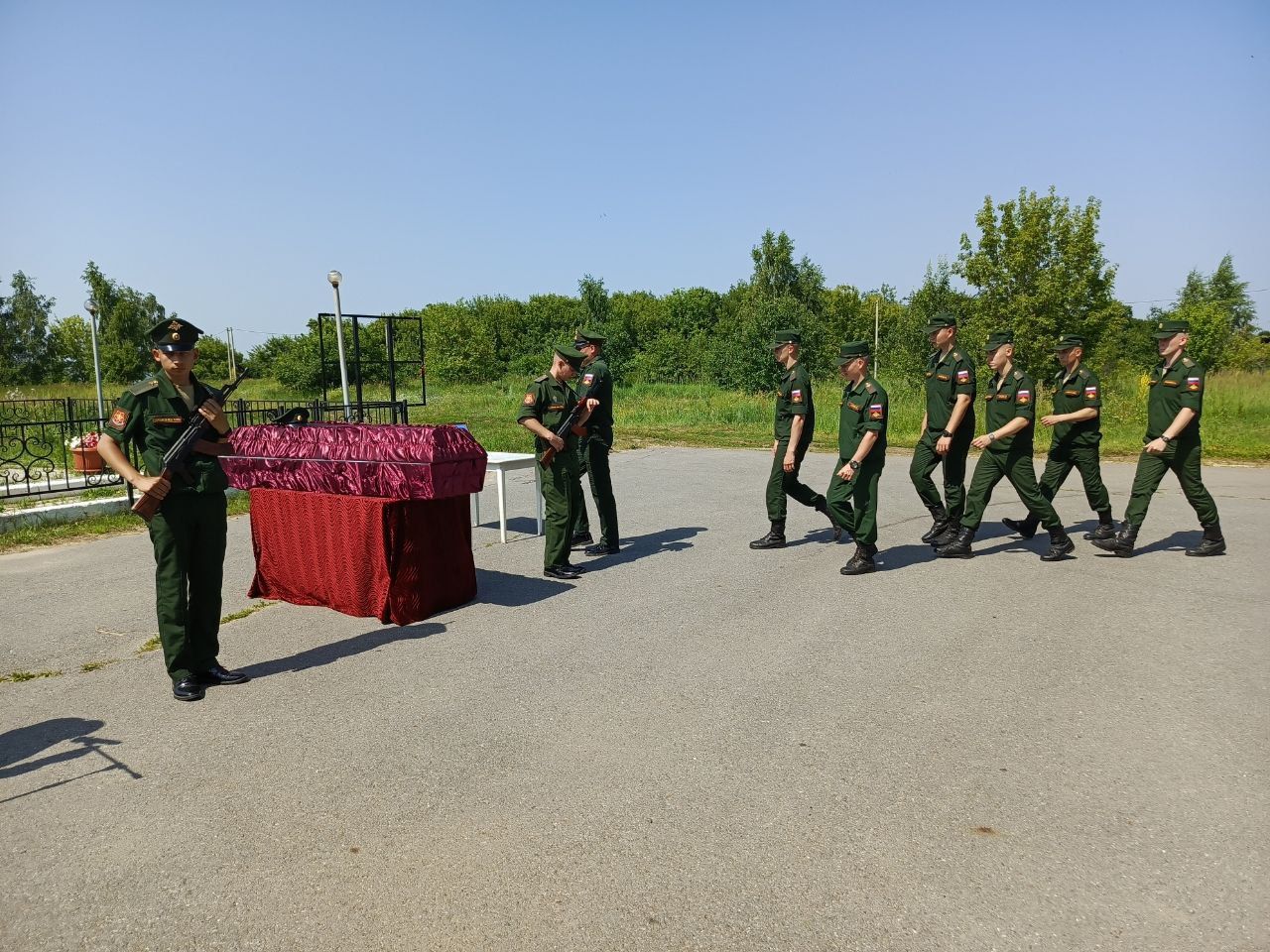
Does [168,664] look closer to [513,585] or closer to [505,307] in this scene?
[513,585]

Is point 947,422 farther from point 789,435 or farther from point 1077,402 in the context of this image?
point 789,435

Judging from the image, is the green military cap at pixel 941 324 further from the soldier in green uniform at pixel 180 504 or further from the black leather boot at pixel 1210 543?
the soldier in green uniform at pixel 180 504

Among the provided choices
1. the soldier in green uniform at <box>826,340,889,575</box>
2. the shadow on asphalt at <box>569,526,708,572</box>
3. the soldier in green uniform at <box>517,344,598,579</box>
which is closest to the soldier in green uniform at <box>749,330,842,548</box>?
the soldier in green uniform at <box>826,340,889,575</box>

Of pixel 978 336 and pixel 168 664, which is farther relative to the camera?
pixel 978 336

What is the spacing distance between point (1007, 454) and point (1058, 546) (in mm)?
950

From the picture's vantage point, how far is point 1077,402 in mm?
8008

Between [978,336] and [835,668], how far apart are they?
22.6 meters

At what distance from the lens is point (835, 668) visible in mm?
5031

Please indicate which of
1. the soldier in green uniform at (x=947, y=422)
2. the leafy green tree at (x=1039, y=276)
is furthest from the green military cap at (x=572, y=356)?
the leafy green tree at (x=1039, y=276)

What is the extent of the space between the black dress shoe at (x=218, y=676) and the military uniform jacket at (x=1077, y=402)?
7309 millimetres

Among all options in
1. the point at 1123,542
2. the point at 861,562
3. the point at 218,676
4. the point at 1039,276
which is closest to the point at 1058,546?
the point at 1123,542

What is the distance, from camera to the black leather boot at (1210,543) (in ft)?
25.6

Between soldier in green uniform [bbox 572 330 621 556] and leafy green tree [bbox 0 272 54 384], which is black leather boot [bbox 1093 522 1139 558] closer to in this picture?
soldier in green uniform [bbox 572 330 621 556]

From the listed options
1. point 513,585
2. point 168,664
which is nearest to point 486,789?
point 168,664
